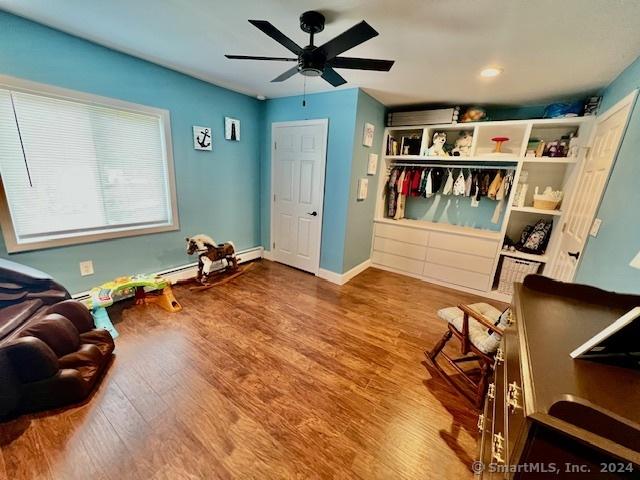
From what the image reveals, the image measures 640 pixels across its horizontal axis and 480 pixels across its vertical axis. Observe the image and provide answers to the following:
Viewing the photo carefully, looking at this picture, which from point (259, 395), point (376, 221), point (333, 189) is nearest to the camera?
point (259, 395)

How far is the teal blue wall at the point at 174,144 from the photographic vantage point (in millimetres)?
1963

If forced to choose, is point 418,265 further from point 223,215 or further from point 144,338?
point 144,338

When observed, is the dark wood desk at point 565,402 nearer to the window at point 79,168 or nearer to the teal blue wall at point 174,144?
the teal blue wall at point 174,144

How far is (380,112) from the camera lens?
11.0ft

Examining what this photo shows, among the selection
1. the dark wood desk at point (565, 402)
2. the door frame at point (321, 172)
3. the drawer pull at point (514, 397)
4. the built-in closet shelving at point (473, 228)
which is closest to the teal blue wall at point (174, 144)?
the door frame at point (321, 172)

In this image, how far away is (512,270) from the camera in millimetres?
3045

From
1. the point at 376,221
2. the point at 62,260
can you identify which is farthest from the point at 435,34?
the point at 62,260

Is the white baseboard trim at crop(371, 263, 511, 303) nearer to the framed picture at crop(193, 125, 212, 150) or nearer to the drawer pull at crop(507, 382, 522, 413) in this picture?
the drawer pull at crop(507, 382, 522, 413)

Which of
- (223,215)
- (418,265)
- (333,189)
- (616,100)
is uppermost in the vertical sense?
(616,100)

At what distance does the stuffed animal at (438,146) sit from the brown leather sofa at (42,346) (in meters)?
3.89

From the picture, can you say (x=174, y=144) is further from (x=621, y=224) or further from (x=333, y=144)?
(x=621, y=224)

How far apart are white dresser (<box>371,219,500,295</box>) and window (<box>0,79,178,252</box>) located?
118 inches

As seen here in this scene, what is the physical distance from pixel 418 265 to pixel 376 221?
0.89 metres

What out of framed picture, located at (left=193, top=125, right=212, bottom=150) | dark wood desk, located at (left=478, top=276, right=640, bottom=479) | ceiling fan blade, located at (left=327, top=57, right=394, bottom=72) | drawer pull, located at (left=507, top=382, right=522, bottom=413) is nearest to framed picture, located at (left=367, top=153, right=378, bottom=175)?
ceiling fan blade, located at (left=327, top=57, right=394, bottom=72)
